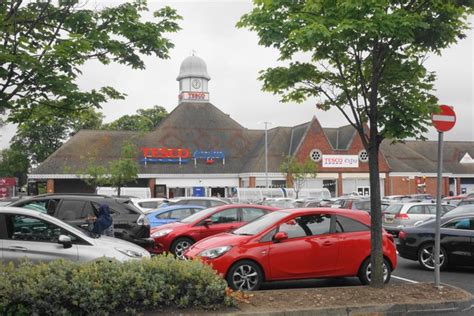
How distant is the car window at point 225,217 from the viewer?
13.7 meters

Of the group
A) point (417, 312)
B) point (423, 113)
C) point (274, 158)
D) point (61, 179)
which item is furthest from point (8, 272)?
point (274, 158)

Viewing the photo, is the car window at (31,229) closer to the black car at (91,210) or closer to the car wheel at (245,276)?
the car wheel at (245,276)

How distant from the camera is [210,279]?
735 cm

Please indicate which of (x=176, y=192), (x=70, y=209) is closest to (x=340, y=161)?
(x=176, y=192)

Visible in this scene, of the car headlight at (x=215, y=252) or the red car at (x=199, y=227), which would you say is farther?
the red car at (x=199, y=227)

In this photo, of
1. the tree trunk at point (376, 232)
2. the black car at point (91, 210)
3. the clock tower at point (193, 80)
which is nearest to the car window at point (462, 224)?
the tree trunk at point (376, 232)

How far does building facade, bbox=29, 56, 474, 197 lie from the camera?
168 ft

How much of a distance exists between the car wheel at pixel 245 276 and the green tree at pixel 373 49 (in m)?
1.98

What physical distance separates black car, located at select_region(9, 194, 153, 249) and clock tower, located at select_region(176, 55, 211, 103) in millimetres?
50525

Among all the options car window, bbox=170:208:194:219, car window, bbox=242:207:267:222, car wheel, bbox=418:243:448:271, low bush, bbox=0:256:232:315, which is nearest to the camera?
low bush, bbox=0:256:232:315

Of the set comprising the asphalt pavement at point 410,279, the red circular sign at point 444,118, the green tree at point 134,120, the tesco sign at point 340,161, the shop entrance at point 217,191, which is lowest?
the asphalt pavement at point 410,279

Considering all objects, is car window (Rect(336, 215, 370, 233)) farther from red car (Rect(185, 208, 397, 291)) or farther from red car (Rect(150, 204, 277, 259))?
red car (Rect(150, 204, 277, 259))

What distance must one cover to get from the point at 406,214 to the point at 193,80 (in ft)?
159

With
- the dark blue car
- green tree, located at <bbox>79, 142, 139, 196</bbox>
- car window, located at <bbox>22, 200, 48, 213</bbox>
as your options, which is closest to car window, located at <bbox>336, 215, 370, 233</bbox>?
car window, located at <bbox>22, 200, 48, 213</bbox>
